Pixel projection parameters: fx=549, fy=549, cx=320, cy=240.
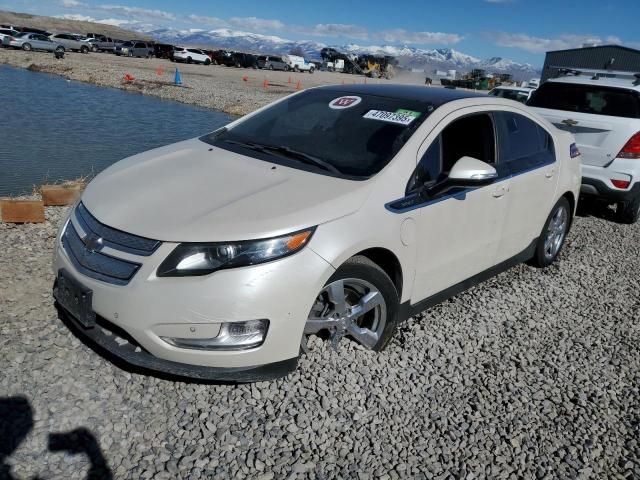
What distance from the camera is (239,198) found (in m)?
2.96

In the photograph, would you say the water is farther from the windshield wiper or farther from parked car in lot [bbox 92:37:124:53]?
parked car in lot [bbox 92:37:124:53]

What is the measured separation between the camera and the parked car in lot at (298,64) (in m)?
56.3

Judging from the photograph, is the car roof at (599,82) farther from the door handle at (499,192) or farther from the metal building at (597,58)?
the metal building at (597,58)

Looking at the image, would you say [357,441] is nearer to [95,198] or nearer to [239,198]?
[239,198]

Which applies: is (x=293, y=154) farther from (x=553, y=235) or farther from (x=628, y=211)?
(x=628, y=211)

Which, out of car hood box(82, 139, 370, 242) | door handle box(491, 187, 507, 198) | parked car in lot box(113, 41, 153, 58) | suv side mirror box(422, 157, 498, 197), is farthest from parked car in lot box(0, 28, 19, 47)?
suv side mirror box(422, 157, 498, 197)

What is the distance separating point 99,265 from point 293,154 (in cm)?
142

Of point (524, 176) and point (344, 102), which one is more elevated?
point (344, 102)

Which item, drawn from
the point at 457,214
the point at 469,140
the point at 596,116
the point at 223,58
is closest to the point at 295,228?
the point at 457,214

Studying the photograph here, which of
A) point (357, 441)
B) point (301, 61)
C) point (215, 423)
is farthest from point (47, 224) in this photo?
point (301, 61)

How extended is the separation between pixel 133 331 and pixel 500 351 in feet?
8.12

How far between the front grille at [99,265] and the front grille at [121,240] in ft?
0.20

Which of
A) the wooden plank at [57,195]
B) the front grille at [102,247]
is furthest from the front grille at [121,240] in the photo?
the wooden plank at [57,195]

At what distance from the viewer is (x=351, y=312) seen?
3.22m
